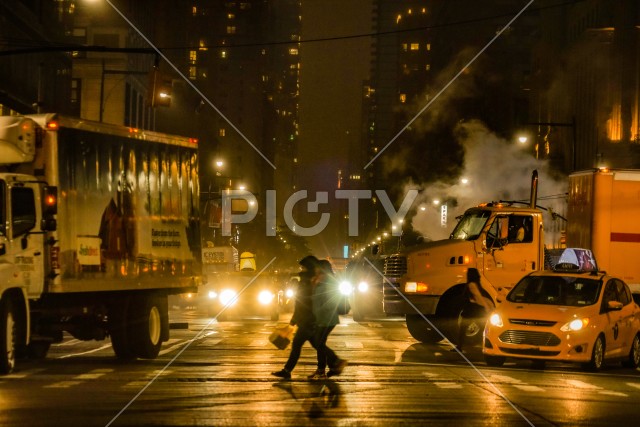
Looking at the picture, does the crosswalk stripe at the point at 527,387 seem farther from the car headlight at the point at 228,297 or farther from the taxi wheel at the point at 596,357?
the car headlight at the point at 228,297

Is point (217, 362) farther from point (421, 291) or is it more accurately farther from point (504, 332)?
point (421, 291)

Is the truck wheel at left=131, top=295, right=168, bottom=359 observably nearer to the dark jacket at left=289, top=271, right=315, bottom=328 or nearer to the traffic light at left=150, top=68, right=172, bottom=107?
the dark jacket at left=289, top=271, right=315, bottom=328

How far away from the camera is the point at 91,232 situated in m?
17.9

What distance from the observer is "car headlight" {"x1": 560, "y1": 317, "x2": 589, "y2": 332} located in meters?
18.3

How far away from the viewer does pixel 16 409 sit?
1204 centimetres

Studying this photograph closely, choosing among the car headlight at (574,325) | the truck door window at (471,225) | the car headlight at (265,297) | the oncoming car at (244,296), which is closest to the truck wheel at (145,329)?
the car headlight at (574,325)

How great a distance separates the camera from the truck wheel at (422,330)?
2487 cm

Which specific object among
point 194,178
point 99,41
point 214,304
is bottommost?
point 214,304

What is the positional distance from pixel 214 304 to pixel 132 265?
724 inches

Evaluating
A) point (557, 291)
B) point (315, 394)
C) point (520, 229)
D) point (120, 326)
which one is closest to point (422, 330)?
point (520, 229)

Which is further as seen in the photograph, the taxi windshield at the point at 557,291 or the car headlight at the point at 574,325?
the taxi windshield at the point at 557,291

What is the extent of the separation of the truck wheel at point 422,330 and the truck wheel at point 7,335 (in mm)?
10820

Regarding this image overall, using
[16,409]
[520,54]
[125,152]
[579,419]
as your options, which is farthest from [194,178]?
[520,54]

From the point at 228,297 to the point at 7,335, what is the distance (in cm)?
2105
